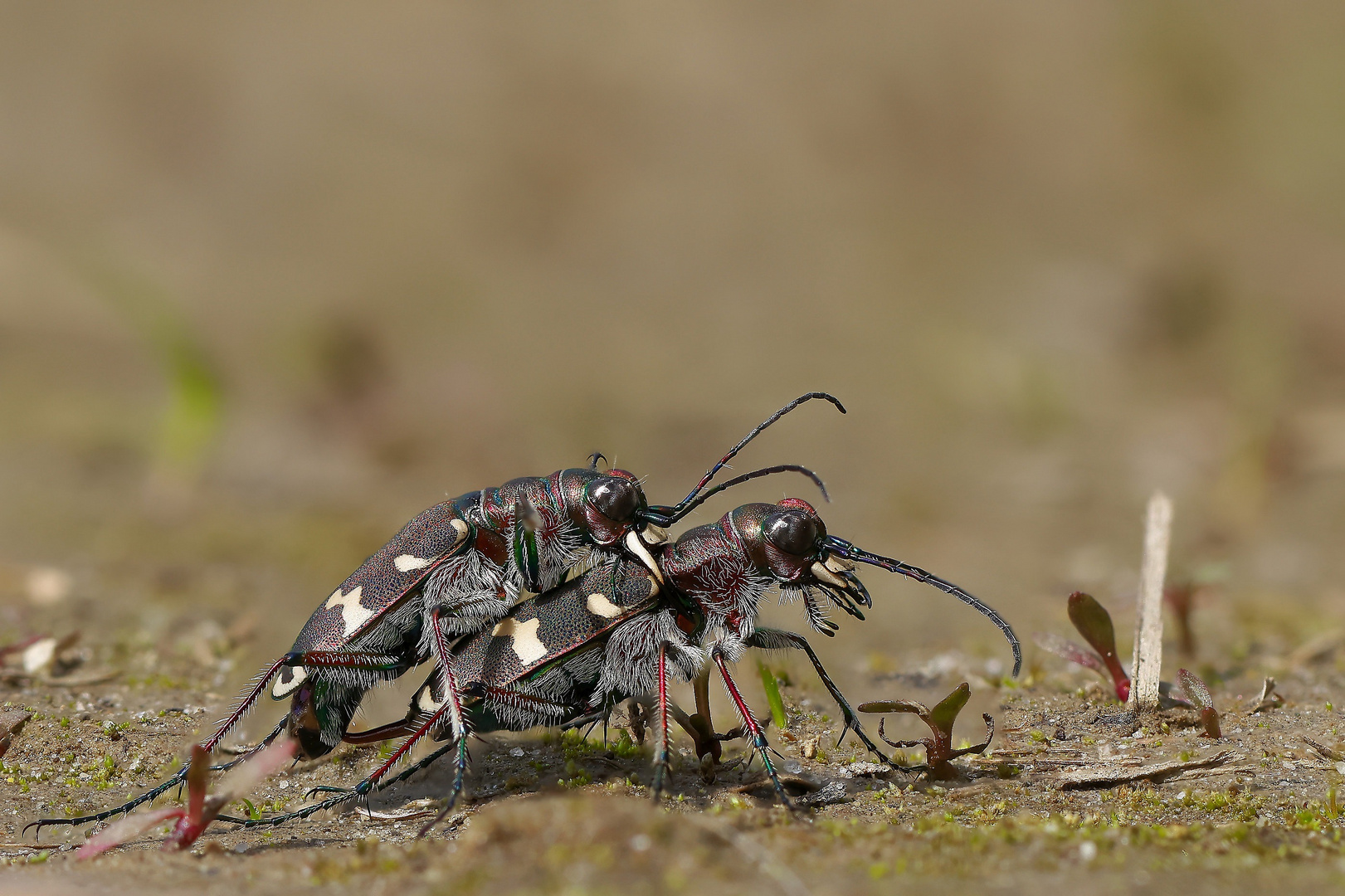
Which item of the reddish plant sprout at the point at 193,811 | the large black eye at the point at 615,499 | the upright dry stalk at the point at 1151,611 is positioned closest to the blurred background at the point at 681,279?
the upright dry stalk at the point at 1151,611

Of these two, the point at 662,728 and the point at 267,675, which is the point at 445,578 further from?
the point at 662,728

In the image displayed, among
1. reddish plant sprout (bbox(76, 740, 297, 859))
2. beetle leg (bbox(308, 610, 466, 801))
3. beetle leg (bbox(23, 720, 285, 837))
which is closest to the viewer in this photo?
reddish plant sprout (bbox(76, 740, 297, 859))

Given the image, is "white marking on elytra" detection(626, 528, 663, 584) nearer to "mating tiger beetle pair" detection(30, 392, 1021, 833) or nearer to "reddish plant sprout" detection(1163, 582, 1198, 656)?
"mating tiger beetle pair" detection(30, 392, 1021, 833)

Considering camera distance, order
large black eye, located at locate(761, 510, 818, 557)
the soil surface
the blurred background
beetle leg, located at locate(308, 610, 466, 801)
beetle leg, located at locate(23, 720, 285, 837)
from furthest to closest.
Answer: the blurred background
large black eye, located at locate(761, 510, 818, 557)
beetle leg, located at locate(308, 610, 466, 801)
beetle leg, located at locate(23, 720, 285, 837)
the soil surface

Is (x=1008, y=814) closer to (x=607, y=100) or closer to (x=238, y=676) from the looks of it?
(x=238, y=676)

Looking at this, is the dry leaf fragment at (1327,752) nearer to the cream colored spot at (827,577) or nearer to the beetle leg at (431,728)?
the cream colored spot at (827,577)

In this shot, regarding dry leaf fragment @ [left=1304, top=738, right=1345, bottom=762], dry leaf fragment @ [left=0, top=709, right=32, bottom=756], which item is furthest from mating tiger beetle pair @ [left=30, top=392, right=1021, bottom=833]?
dry leaf fragment @ [left=1304, top=738, right=1345, bottom=762]
